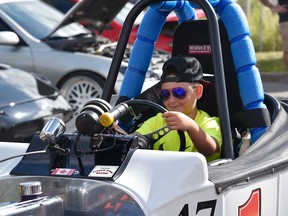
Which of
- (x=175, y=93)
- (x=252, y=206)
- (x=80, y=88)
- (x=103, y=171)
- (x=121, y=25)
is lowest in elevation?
(x=80, y=88)

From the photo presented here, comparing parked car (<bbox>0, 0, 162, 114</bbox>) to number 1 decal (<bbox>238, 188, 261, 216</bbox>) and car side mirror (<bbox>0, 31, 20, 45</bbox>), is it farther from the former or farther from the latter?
number 1 decal (<bbox>238, 188, 261, 216</bbox>)

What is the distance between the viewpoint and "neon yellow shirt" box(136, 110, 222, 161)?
Answer: 445 centimetres

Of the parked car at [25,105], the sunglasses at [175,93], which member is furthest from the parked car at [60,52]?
the sunglasses at [175,93]

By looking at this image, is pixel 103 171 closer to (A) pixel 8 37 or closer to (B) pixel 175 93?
(B) pixel 175 93

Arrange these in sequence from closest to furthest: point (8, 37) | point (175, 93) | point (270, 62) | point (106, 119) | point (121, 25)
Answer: point (106, 119) < point (175, 93) < point (8, 37) < point (121, 25) < point (270, 62)

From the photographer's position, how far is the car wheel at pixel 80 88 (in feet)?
35.5

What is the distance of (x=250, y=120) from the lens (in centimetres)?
476

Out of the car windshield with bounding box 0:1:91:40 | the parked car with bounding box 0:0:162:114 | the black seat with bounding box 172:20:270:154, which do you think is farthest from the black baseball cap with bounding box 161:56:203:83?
the car windshield with bounding box 0:1:91:40

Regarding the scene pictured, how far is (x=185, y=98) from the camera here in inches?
175

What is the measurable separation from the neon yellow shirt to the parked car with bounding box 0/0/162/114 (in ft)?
19.8

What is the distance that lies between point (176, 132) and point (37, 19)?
710 centimetres

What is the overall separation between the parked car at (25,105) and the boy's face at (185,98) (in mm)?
3298

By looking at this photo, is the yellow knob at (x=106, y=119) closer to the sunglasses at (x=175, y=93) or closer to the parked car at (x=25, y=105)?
the sunglasses at (x=175, y=93)

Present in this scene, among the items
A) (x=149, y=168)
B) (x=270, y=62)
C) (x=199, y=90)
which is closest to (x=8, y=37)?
(x=270, y=62)
